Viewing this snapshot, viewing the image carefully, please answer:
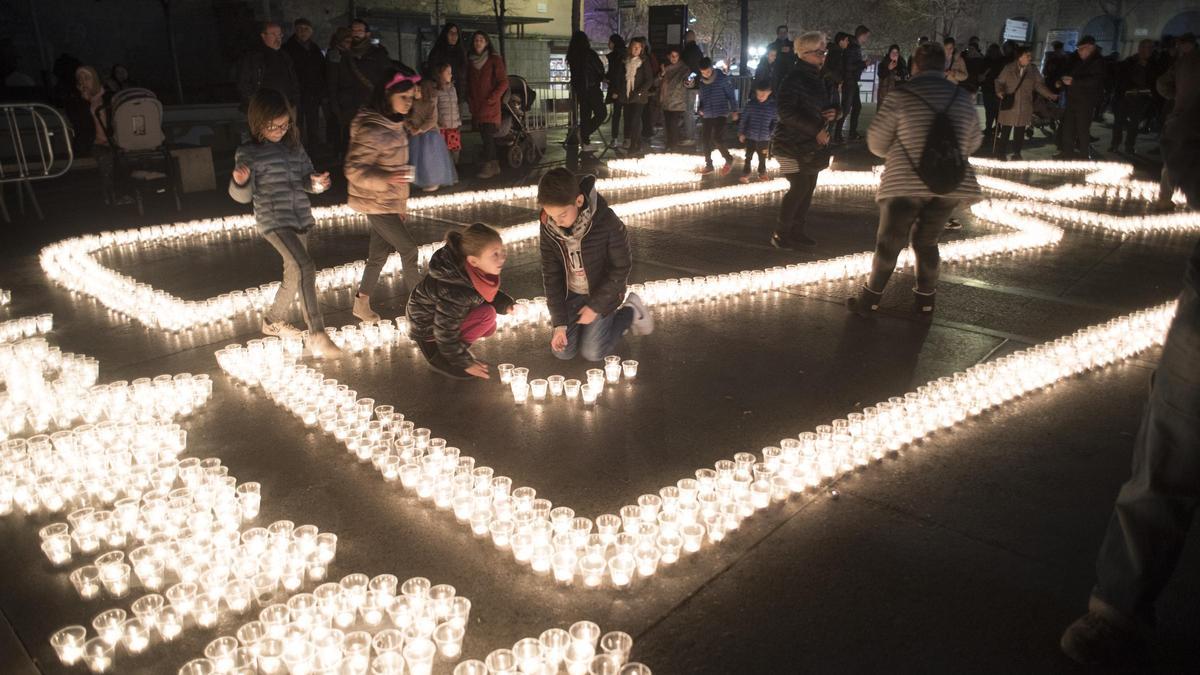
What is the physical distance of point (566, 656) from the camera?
271cm

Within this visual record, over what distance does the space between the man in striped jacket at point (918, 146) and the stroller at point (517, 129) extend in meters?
7.92

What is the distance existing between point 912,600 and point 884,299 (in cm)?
395

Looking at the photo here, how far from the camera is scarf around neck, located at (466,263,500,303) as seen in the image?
4.86m

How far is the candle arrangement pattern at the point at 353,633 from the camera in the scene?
8.63 feet

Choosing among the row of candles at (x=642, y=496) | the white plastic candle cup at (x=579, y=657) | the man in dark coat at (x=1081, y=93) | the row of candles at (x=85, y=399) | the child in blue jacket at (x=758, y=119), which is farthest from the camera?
the man in dark coat at (x=1081, y=93)

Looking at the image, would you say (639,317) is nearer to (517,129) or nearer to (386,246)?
(386,246)

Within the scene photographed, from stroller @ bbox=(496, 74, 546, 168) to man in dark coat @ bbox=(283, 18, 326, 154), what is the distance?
8.75ft

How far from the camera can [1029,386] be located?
4.86 metres

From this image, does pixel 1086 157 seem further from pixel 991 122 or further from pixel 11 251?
pixel 11 251

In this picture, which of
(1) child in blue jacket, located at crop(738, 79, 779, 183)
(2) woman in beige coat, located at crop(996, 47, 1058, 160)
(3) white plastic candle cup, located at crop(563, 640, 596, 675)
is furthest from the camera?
(2) woman in beige coat, located at crop(996, 47, 1058, 160)

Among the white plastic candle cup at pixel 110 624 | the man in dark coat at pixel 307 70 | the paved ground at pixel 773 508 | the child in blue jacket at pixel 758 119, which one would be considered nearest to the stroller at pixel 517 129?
the man in dark coat at pixel 307 70

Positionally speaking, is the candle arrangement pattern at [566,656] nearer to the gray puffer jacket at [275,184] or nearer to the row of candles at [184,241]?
the gray puffer jacket at [275,184]

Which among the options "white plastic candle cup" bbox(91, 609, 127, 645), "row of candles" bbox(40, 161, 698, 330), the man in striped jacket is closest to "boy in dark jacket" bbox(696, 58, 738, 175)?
"row of candles" bbox(40, 161, 698, 330)

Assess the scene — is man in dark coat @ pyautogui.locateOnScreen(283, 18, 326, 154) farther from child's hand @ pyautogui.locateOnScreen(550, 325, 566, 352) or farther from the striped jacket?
the striped jacket
